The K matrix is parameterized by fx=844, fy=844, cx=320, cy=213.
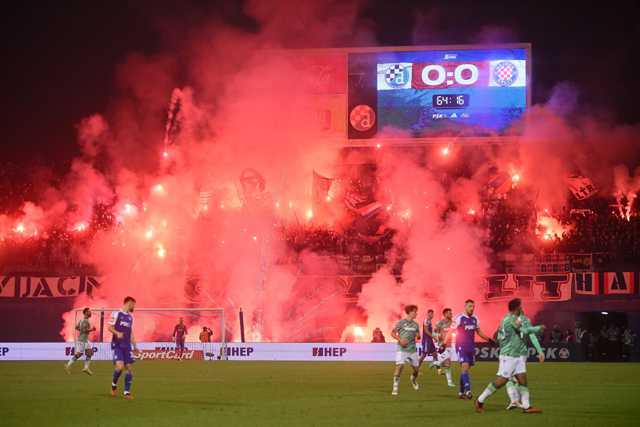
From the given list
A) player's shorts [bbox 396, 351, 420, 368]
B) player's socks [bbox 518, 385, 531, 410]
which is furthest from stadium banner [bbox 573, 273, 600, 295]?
player's socks [bbox 518, 385, 531, 410]

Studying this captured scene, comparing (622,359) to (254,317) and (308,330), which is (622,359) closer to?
(308,330)

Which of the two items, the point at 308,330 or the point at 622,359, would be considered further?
the point at 308,330

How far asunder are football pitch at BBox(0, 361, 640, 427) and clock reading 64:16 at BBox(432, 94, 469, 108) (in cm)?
2867

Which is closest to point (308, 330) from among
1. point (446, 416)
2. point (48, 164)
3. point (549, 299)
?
point (549, 299)

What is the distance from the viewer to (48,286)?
148 feet

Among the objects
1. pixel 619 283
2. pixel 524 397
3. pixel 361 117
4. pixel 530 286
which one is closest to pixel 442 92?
pixel 361 117

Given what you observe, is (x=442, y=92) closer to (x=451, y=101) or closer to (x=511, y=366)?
(x=451, y=101)

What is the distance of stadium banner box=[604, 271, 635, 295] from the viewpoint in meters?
39.8

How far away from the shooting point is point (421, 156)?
180ft

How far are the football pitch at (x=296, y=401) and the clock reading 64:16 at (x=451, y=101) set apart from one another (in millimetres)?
28669

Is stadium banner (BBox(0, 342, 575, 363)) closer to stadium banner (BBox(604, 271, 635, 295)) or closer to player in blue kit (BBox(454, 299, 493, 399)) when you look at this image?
stadium banner (BBox(604, 271, 635, 295))

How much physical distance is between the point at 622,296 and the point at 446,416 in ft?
→ 91.8

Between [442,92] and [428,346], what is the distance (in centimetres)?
2992

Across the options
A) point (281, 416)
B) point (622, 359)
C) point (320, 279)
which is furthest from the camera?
point (320, 279)
